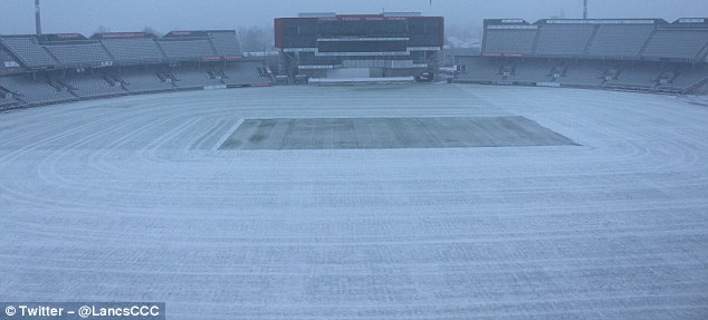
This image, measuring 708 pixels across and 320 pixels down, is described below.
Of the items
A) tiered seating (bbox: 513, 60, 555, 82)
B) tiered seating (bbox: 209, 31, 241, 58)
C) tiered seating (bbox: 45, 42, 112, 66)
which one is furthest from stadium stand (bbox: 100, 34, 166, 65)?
tiered seating (bbox: 513, 60, 555, 82)

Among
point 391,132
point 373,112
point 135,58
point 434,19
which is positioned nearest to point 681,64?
point 434,19

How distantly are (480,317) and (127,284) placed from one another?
769cm

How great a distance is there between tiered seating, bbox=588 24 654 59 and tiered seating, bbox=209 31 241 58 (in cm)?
3310

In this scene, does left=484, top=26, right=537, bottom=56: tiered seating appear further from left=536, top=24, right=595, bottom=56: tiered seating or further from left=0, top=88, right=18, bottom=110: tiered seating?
left=0, top=88, right=18, bottom=110: tiered seating

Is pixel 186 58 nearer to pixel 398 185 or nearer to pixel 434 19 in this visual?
pixel 434 19

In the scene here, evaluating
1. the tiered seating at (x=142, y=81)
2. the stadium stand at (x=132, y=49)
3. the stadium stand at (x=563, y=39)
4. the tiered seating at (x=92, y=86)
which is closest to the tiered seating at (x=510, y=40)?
the stadium stand at (x=563, y=39)

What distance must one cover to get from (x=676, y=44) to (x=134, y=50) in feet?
155

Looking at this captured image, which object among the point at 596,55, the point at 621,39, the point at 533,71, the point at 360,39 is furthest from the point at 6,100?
the point at 621,39

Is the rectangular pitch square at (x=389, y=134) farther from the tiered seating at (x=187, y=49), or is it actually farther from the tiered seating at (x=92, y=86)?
the tiered seating at (x=187, y=49)

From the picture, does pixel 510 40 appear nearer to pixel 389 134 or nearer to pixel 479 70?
pixel 479 70

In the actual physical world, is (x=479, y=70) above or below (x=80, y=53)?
below

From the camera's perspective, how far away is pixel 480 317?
12.9m

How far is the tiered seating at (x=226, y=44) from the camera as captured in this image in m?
63.4

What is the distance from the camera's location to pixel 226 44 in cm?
6438
